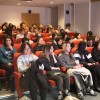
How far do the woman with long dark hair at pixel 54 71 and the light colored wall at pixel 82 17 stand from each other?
796 cm

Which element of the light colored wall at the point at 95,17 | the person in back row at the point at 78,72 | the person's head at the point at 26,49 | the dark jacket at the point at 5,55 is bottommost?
the person in back row at the point at 78,72

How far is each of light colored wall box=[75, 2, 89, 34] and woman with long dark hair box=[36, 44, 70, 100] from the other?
796 centimetres

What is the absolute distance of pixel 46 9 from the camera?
50.9 ft

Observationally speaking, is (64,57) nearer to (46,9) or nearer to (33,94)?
(33,94)

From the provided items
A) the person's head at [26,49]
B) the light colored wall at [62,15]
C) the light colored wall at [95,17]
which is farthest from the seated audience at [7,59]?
the light colored wall at [62,15]

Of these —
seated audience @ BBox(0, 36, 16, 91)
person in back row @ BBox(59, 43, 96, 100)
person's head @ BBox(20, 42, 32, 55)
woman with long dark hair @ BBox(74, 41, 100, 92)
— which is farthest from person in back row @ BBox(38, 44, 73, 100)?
seated audience @ BBox(0, 36, 16, 91)

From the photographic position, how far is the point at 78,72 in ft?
14.1

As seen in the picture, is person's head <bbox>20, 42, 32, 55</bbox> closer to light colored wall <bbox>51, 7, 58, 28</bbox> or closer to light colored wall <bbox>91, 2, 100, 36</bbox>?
light colored wall <bbox>91, 2, 100, 36</bbox>

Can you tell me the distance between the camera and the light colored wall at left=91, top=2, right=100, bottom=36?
1129cm

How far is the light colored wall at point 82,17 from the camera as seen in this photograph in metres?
12.0

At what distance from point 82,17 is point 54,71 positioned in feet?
28.5

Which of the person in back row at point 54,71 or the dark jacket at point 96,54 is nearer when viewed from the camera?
the person in back row at point 54,71

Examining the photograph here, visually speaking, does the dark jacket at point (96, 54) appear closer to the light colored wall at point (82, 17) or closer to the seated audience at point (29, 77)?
the seated audience at point (29, 77)

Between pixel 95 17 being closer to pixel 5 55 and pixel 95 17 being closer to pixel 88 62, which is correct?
pixel 88 62
